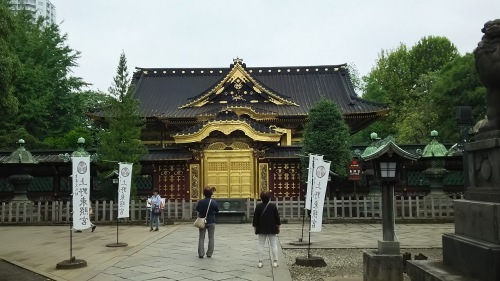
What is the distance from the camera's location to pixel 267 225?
8.73m

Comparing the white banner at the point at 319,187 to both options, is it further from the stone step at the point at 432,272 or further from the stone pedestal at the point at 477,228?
the stone pedestal at the point at 477,228

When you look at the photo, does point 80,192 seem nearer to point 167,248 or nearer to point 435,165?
point 167,248

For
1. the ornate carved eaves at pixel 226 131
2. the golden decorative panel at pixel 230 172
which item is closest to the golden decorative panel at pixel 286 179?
the golden decorative panel at pixel 230 172

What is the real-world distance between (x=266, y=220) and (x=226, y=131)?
38.5 feet

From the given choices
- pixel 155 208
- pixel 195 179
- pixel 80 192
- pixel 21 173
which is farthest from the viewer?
pixel 195 179

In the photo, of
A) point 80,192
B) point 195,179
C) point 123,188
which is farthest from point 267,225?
point 195,179

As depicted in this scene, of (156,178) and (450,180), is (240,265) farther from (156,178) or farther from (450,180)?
(450,180)

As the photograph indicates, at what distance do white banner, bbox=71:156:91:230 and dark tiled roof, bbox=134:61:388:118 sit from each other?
1516 centimetres

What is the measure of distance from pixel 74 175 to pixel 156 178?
1182cm

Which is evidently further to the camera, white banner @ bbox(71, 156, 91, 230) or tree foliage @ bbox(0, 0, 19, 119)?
tree foliage @ bbox(0, 0, 19, 119)

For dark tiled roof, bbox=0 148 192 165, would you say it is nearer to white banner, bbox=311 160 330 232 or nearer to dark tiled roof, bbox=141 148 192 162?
dark tiled roof, bbox=141 148 192 162

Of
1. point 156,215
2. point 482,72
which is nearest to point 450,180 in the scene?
point 156,215

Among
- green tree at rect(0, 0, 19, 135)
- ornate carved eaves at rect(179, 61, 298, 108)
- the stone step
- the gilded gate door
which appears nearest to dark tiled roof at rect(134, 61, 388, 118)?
ornate carved eaves at rect(179, 61, 298, 108)

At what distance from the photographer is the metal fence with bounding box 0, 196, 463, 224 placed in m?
Answer: 18.0
